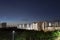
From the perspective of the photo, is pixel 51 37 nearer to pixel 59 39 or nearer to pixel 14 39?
pixel 59 39

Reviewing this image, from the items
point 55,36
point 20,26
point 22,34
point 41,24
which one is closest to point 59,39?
point 55,36

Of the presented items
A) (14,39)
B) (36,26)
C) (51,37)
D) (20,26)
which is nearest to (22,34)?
(14,39)

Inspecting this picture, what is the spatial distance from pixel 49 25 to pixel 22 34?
10.6m

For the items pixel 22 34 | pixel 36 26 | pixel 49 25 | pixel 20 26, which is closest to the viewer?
pixel 22 34

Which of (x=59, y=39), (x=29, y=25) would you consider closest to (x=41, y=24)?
(x=29, y=25)

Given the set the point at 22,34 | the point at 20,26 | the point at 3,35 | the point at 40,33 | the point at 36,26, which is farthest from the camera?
the point at 36,26

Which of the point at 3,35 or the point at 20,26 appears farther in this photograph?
the point at 20,26

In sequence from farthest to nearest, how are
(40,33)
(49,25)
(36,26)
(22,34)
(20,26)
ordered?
(49,25) < (36,26) < (20,26) < (40,33) < (22,34)

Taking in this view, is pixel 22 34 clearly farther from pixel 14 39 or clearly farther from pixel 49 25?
pixel 49 25

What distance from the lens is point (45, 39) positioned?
13.6 metres

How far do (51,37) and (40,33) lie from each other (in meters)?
0.91

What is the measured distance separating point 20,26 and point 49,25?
4.49 meters

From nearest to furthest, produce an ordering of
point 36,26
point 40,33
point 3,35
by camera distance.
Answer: point 3,35 → point 40,33 → point 36,26

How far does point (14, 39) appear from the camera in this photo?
12.3m
